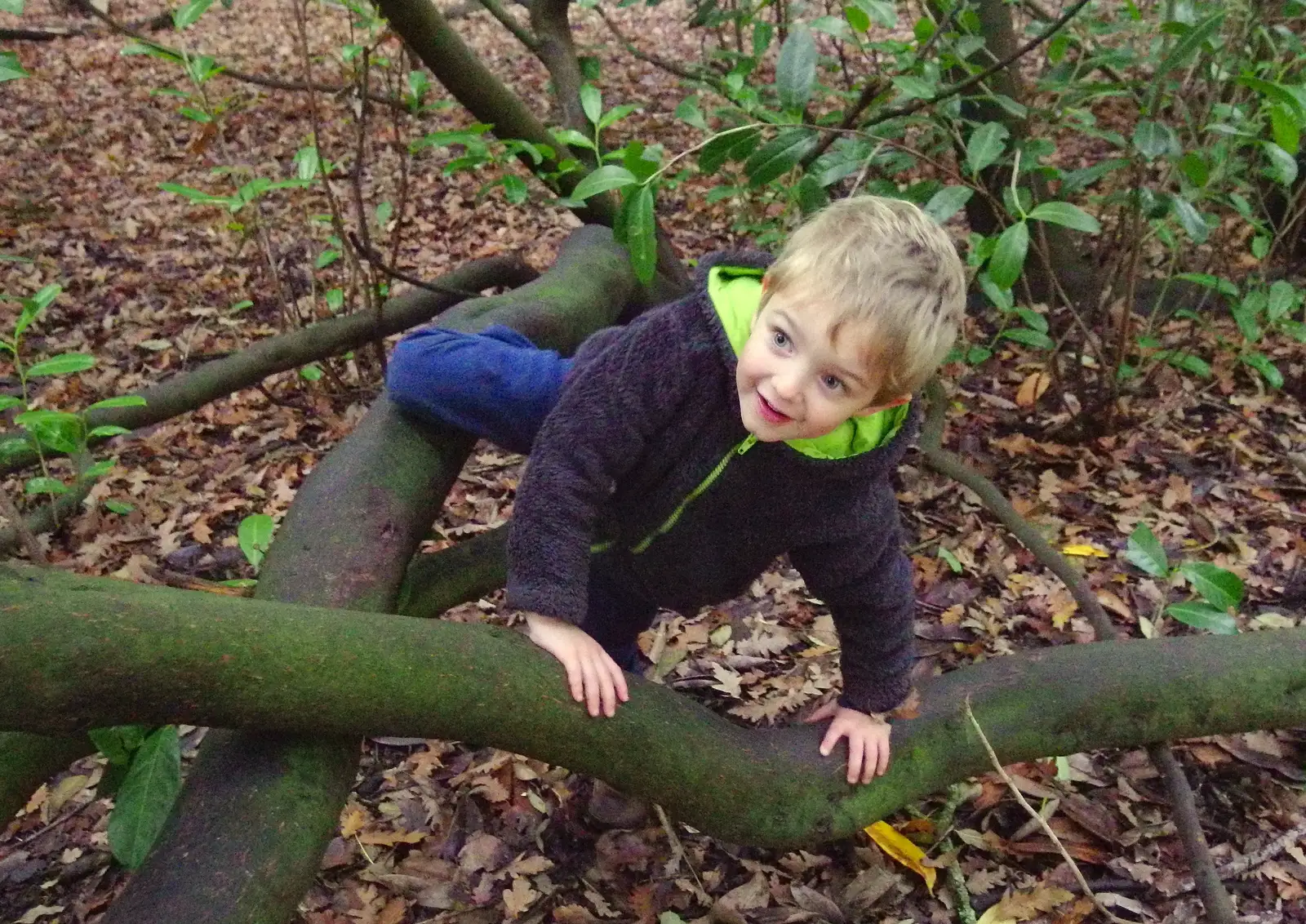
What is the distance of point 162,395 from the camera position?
2.83 meters

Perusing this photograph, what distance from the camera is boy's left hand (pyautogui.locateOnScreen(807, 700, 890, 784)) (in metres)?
1.65

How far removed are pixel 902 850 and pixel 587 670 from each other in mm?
1239

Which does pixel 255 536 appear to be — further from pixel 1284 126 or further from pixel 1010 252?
pixel 1284 126

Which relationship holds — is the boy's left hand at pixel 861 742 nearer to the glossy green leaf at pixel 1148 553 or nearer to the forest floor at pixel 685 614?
the forest floor at pixel 685 614

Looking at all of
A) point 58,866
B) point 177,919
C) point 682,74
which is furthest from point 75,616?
point 682,74

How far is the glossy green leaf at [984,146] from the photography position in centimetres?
243

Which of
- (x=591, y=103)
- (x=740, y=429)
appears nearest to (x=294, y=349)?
(x=591, y=103)

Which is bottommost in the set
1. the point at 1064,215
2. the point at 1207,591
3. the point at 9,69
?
the point at 1207,591

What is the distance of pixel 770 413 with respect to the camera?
1450 mm

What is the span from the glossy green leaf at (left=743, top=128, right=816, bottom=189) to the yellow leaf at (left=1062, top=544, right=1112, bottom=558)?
1.72 metres

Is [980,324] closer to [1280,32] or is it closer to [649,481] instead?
[1280,32]

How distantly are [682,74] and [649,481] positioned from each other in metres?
2.74

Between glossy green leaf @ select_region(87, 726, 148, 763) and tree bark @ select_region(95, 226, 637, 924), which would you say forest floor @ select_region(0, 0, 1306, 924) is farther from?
tree bark @ select_region(95, 226, 637, 924)

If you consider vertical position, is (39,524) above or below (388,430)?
below
